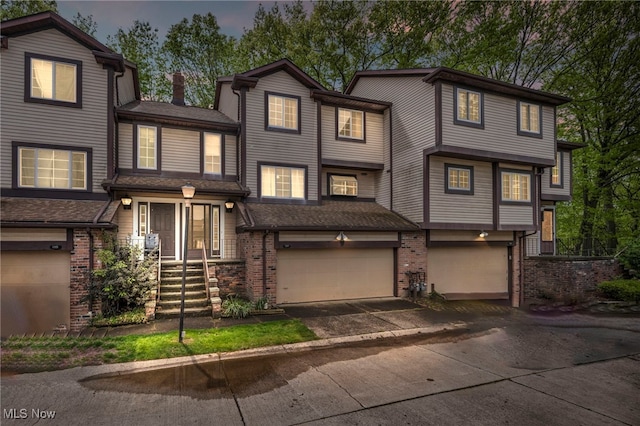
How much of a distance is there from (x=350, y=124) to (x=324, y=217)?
5.23m

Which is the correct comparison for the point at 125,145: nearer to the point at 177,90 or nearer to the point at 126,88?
the point at 126,88

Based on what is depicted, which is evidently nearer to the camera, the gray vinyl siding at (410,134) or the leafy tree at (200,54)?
the gray vinyl siding at (410,134)

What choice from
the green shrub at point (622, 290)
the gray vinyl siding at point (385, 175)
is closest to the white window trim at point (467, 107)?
the gray vinyl siding at point (385, 175)

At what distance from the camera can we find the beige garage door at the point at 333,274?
12.6m

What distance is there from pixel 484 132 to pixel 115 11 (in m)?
21.1

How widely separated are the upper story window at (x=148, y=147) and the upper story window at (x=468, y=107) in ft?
40.6

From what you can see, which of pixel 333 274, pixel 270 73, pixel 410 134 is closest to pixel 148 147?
pixel 270 73

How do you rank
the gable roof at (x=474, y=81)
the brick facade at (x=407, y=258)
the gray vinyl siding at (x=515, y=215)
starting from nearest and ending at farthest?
the gable roof at (x=474, y=81)
the brick facade at (x=407, y=258)
the gray vinyl siding at (x=515, y=215)

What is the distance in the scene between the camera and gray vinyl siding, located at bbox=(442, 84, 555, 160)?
44.1 ft

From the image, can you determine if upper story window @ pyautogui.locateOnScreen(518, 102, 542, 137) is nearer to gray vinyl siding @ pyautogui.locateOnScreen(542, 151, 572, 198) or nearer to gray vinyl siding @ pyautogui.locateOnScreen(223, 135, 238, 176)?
gray vinyl siding @ pyautogui.locateOnScreen(542, 151, 572, 198)

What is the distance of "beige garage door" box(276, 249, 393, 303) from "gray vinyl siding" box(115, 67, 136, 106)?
9471mm

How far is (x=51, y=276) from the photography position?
9.60 meters

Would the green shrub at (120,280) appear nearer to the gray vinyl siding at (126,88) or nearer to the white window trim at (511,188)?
the gray vinyl siding at (126,88)

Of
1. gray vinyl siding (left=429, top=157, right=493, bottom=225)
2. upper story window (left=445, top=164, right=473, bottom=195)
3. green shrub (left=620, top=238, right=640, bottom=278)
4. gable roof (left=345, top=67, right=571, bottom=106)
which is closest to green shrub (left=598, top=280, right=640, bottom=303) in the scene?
green shrub (left=620, top=238, right=640, bottom=278)
